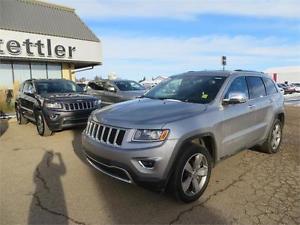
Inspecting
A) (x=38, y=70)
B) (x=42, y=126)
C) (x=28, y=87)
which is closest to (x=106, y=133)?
(x=42, y=126)

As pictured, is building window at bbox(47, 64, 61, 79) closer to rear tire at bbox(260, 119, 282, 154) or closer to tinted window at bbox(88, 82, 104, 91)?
tinted window at bbox(88, 82, 104, 91)

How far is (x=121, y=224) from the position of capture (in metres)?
3.71

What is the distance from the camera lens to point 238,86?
549cm

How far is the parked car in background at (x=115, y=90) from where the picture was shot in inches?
512

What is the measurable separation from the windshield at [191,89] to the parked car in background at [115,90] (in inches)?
273

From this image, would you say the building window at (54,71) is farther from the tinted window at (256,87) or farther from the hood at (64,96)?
the tinted window at (256,87)

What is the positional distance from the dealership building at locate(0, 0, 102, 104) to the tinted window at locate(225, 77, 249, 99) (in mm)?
17234

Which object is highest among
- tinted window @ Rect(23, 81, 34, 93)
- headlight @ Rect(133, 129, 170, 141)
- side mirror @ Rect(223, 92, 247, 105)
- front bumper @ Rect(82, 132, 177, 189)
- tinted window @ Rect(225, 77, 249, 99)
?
tinted window @ Rect(225, 77, 249, 99)

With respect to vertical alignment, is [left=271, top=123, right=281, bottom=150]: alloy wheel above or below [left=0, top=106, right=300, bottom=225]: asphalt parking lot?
above

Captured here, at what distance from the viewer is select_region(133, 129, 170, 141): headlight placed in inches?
154

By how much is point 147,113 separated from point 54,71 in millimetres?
19863

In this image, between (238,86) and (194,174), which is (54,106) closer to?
(238,86)

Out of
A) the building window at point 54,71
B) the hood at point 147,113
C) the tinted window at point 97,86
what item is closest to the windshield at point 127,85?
the tinted window at point 97,86

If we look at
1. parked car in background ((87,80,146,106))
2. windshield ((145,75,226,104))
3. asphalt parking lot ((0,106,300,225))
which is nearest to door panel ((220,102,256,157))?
windshield ((145,75,226,104))
